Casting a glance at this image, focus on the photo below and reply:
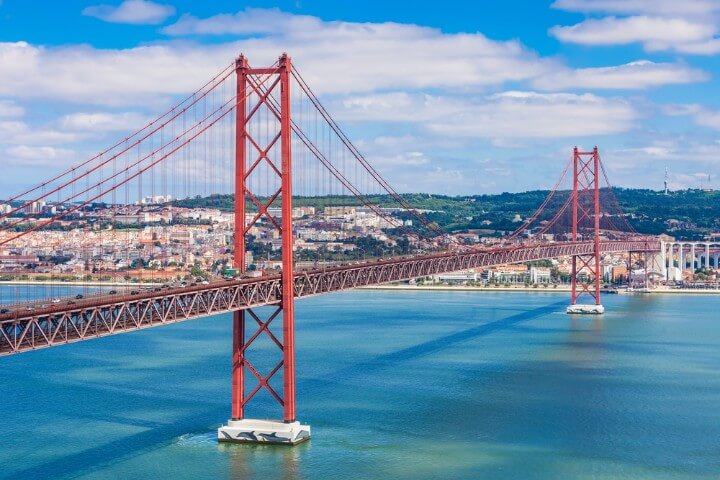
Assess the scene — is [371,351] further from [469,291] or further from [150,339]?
[469,291]

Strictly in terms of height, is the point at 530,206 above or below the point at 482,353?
above

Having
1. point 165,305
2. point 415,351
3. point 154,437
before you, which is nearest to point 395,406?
point 154,437

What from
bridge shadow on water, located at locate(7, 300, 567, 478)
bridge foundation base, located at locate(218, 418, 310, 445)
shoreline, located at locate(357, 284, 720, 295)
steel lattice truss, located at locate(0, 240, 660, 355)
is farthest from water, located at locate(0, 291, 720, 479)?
shoreline, located at locate(357, 284, 720, 295)

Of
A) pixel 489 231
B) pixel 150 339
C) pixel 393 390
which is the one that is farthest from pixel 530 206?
pixel 393 390

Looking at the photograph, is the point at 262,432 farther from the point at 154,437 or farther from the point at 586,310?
the point at 586,310

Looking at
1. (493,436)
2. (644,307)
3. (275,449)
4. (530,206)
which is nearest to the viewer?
(275,449)

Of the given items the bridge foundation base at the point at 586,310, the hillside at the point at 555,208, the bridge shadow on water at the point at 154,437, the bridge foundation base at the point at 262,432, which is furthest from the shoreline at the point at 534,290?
the bridge foundation base at the point at 262,432

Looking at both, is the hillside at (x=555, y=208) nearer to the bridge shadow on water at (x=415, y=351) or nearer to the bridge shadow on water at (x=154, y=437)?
the bridge shadow on water at (x=415, y=351)
